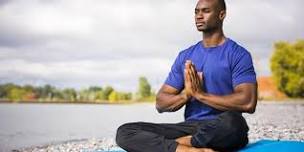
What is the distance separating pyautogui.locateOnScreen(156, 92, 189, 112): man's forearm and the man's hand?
7 cm

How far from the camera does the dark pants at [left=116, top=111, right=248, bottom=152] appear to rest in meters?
2.69

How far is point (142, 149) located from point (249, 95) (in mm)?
635

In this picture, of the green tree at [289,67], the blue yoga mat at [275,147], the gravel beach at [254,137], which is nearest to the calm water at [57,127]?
the gravel beach at [254,137]

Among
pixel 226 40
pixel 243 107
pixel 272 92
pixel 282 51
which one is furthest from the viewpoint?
pixel 272 92

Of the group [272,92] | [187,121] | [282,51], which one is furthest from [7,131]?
[272,92]

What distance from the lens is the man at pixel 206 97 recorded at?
8.94 ft

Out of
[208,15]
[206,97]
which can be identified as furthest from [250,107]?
[208,15]

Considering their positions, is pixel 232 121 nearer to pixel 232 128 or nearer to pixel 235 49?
pixel 232 128

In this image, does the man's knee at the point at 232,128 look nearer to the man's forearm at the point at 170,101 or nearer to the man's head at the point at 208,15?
the man's forearm at the point at 170,101

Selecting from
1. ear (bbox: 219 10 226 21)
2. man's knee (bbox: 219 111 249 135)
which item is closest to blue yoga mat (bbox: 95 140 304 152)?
man's knee (bbox: 219 111 249 135)

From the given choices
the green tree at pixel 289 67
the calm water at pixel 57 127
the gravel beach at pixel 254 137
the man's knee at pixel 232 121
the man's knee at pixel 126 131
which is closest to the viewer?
the man's knee at pixel 232 121

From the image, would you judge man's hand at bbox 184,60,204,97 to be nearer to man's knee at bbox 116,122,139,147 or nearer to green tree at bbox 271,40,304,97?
man's knee at bbox 116,122,139,147

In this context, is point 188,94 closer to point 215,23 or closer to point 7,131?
point 215,23

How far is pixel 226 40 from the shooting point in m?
2.91
